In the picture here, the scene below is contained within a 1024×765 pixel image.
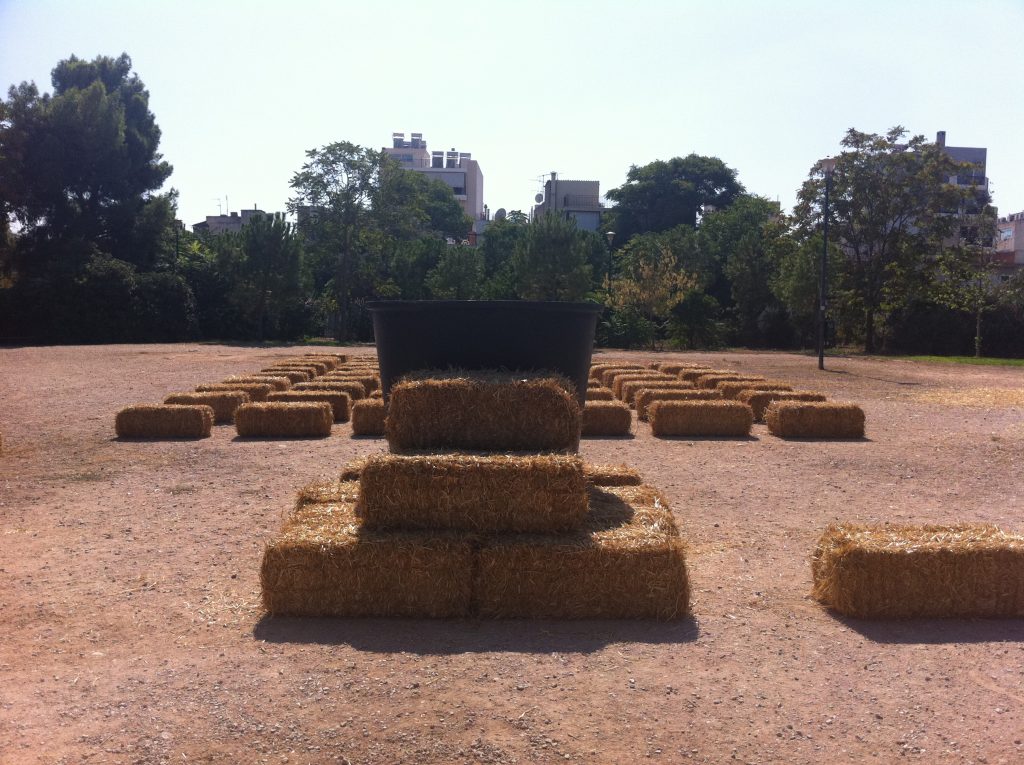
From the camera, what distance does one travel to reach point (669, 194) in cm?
7644

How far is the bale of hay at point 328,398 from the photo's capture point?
50.4 feet

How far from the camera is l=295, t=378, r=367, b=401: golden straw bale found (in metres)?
16.9

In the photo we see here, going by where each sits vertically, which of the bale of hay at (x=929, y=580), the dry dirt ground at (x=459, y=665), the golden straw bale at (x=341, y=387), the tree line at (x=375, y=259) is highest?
the tree line at (x=375, y=259)

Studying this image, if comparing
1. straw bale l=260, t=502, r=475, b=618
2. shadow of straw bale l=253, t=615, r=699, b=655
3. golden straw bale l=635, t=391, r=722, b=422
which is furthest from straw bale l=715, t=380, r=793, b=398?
straw bale l=260, t=502, r=475, b=618

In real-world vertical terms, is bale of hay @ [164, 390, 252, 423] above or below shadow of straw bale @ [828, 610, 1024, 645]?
above

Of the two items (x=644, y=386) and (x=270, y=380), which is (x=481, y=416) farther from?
(x=270, y=380)

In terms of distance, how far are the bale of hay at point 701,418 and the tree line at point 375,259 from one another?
91.1 ft

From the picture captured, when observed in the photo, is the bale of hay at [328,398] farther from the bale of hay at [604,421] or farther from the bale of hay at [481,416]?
the bale of hay at [481,416]

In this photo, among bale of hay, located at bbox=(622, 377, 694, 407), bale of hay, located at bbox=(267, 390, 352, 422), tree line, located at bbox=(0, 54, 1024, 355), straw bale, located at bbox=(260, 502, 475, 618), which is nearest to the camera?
straw bale, located at bbox=(260, 502, 475, 618)

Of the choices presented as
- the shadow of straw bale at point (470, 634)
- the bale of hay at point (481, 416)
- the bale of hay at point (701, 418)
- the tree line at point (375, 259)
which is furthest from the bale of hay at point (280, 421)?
the tree line at point (375, 259)

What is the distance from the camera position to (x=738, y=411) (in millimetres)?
14430

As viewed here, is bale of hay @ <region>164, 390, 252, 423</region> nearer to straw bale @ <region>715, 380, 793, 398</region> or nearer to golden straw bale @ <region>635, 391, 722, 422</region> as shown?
golden straw bale @ <region>635, 391, 722, 422</region>

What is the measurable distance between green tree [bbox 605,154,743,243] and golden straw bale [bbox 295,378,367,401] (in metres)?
59.7

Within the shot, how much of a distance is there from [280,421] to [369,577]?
8815 millimetres
